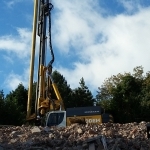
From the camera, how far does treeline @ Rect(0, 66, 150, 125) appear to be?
4247 centimetres

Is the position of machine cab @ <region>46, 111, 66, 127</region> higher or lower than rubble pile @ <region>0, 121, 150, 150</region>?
higher

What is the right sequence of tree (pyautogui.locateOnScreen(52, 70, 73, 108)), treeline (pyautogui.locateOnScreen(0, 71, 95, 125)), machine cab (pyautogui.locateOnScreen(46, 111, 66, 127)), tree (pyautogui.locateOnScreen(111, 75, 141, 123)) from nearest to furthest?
machine cab (pyautogui.locateOnScreen(46, 111, 66, 127))
treeline (pyautogui.locateOnScreen(0, 71, 95, 125))
tree (pyautogui.locateOnScreen(111, 75, 141, 123))
tree (pyautogui.locateOnScreen(52, 70, 73, 108))

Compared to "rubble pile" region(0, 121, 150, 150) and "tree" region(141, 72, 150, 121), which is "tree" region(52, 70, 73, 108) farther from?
"rubble pile" region(0, 121, 150, 150)

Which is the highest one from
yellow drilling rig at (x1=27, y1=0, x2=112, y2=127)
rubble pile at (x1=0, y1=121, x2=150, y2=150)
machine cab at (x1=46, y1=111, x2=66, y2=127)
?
yellow drilling rig at (x1=27, y1=0, x2=112, y2=127)

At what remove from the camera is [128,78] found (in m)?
45.9

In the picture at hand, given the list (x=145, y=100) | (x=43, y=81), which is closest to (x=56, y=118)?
(x=43, y=81)

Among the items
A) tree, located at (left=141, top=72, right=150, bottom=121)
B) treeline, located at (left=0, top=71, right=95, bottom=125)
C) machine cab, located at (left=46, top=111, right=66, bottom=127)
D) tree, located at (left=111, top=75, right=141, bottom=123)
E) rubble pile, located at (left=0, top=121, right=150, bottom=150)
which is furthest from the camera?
tree, located at (left=111, top=75, right=141, bottom=123)

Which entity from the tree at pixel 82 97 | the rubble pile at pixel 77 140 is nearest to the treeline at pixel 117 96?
the tree at pixel 82 97

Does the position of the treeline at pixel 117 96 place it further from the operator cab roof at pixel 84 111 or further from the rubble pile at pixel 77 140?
the rubble pile at pixel 77 140

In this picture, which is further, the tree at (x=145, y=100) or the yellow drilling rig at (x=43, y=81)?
the tree at (x=145, y=100)

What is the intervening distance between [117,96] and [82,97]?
464cm

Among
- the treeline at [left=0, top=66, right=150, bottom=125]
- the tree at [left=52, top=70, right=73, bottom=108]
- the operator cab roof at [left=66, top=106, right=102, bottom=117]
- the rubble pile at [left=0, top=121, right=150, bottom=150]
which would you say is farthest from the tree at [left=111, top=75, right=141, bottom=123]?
the rubble pile at [left=0, top=121, right=150, bottom=150]

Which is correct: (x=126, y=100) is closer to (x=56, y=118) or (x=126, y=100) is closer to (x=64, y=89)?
(x=64, y=89)

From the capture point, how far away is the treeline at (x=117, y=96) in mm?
42469
